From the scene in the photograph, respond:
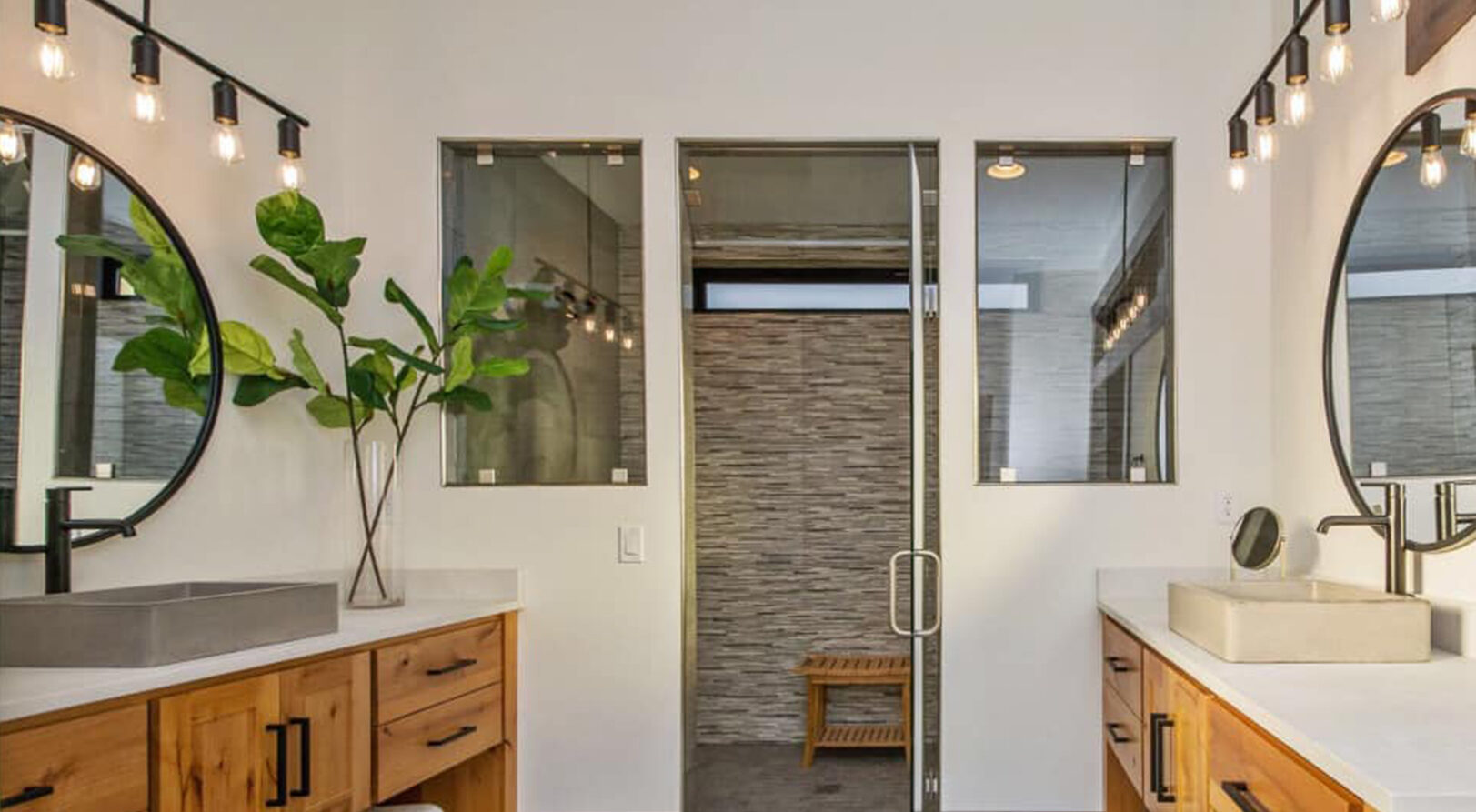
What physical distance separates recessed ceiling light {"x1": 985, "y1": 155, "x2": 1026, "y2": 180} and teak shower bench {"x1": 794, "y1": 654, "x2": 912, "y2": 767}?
155 centimetres

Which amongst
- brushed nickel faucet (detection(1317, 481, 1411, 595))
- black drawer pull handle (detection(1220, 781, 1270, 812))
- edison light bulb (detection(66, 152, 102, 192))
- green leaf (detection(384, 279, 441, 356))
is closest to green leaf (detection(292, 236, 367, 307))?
green leaf (detection(384, 279, 441, 356))

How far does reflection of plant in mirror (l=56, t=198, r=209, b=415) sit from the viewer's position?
2.27 metres

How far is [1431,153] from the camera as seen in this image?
2.13 meters

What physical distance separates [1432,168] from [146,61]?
2.69m

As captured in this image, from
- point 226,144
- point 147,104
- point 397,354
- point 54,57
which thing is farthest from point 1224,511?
point 54,57

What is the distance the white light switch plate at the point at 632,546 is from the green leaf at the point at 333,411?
0.82 m

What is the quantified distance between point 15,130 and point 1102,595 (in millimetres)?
2930

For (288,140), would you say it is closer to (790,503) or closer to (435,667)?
(435,667)

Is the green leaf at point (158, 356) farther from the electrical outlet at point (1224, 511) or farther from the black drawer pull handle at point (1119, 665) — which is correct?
the electrical outlet at point (1224, 511)

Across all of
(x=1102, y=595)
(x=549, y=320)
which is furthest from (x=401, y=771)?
(x=1102, y=595)

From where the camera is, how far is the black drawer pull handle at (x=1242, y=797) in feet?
5.09

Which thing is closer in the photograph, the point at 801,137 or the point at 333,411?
the point at 333,411

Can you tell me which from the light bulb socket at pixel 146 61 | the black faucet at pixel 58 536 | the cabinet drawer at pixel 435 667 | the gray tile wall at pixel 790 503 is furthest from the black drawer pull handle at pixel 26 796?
the gray tile wall at pixel 790 503

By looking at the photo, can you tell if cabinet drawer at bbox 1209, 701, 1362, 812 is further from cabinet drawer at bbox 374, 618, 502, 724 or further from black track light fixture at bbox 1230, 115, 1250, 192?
cabinet drawer at bbox 374, 618, 502, 724
